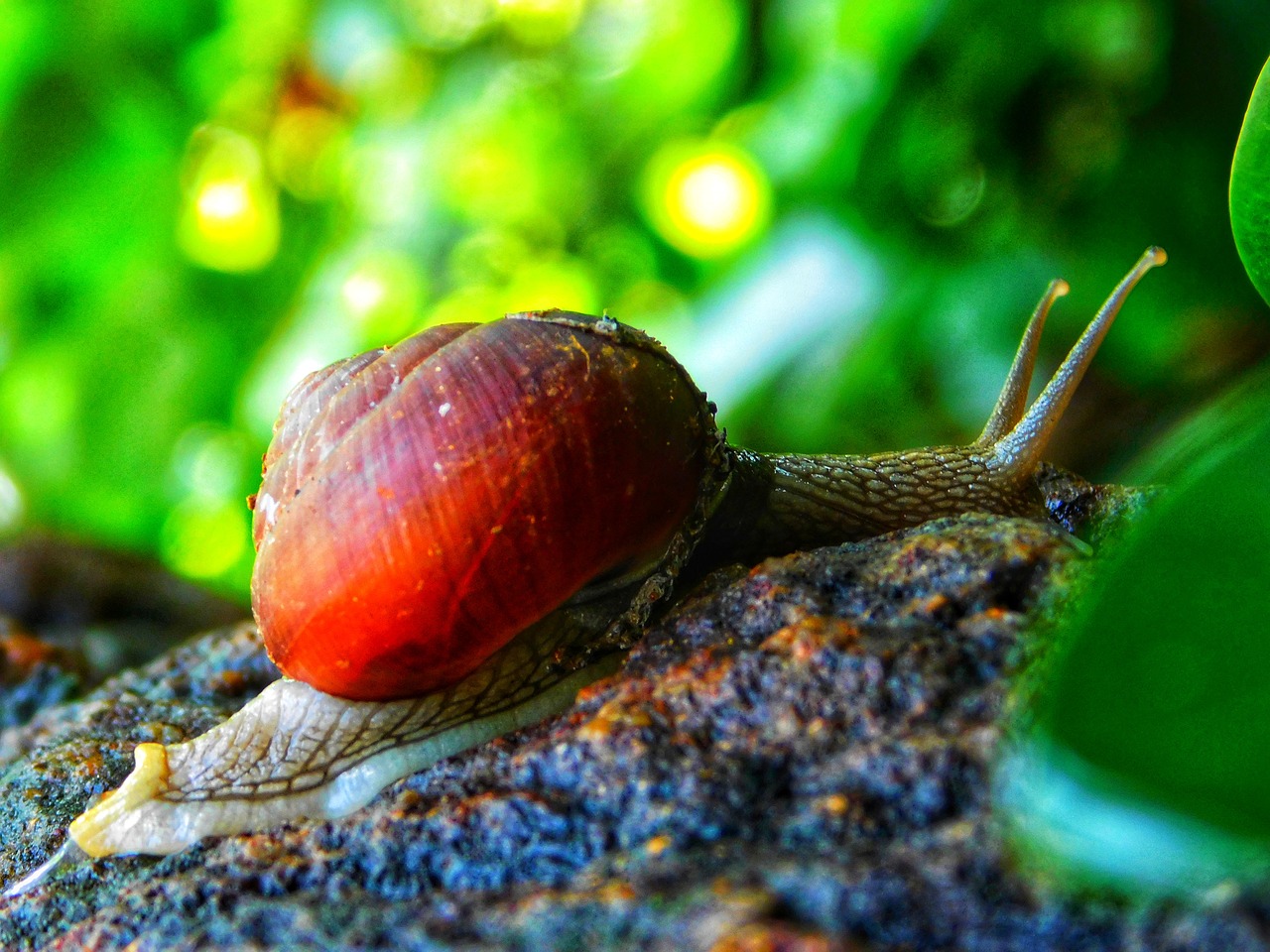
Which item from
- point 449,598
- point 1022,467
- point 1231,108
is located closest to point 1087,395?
point 1231,108

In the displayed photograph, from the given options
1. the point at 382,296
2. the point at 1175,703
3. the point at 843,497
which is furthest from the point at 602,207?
the point at 1175,703

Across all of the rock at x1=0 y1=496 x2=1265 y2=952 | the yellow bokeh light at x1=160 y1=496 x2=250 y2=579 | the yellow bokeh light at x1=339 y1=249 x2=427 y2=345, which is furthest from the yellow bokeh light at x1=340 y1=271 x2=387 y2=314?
the rock at x1=0 y1=496 x2=1265 y2=952

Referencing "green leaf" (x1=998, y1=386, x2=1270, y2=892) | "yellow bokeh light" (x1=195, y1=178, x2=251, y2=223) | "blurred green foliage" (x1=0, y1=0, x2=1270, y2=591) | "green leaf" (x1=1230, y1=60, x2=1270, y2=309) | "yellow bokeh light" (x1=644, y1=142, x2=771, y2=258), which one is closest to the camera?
"green leaf" (x1=998, y1=386, x2=1270, y2=892)

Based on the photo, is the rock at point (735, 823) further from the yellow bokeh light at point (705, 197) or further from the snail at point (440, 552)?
the yellow bokeh light at point (705, 197)

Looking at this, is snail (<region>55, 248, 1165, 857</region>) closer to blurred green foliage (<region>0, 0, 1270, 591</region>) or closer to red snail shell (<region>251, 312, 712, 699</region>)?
red snail shell (<region>251, 312, 712, 699</region>)

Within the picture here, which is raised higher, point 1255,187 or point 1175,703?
point 1255,187

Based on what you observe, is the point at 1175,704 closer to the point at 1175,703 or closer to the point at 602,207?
the point at 1175,703

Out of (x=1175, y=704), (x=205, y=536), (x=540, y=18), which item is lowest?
(x=1175, y=704)
